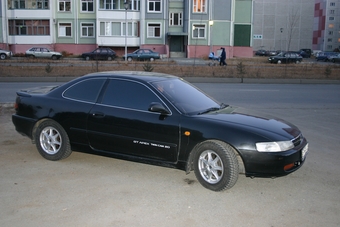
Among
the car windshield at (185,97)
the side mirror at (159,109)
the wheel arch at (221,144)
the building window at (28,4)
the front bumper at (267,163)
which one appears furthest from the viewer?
the building window at (28,4)

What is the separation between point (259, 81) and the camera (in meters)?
23.5

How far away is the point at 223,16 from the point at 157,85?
50.4m

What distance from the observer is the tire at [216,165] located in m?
5.41

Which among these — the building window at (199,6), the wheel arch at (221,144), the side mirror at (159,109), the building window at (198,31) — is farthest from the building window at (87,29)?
the wheel arch at (221,144)

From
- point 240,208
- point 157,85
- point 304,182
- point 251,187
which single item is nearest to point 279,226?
point 240,208

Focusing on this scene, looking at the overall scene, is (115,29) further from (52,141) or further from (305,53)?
(52,141)

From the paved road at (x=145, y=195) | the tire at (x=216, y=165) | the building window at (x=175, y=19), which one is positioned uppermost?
the building window at (x=175, y=19)

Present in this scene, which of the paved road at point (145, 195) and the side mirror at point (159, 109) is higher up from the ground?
the side mirror at point (159, 109)

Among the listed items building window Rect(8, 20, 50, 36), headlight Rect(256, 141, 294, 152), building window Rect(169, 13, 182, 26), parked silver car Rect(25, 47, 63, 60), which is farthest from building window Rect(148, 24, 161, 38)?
headlight Rect(256, 141, 294, 152)

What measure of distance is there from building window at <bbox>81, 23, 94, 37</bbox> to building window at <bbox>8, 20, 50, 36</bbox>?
4.51 metres

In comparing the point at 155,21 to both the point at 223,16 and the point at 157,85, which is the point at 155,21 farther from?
the point at 157,85

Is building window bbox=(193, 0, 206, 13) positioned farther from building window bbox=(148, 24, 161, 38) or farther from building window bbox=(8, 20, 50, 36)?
building window bbox=(8, 20, 50, 36)

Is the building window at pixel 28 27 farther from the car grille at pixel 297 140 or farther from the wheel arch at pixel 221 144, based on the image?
the car grille at pixel 297 140

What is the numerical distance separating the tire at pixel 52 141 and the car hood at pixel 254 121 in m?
2.37
